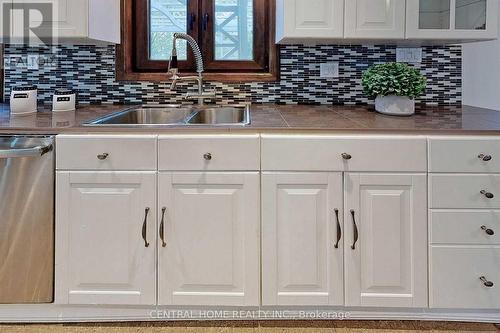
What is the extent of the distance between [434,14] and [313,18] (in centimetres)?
59

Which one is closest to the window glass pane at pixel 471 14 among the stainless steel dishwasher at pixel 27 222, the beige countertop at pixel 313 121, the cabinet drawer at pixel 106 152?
the beige countertop at pixel 313 121

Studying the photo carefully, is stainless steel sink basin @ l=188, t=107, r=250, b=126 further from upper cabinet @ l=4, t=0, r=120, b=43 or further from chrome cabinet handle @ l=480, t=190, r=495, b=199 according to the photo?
chrome cabinet handle @ l=480, t=190, r=495, b=199

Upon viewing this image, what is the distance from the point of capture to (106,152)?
5.20ft

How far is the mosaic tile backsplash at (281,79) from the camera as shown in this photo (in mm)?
2369

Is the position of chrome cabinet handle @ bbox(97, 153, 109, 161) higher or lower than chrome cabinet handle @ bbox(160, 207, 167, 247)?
higher

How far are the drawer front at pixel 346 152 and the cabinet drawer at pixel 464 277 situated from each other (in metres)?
0.36

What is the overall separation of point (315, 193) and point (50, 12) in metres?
1.49

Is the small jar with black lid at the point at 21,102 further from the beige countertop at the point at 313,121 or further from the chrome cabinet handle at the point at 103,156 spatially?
the chrome cabinet handle at the point at 103,156

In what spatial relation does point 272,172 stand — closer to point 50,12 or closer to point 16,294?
point 16,294

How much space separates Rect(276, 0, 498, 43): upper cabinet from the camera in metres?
1.99

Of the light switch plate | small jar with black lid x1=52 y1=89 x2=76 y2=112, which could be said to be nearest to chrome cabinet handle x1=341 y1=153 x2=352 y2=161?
the light switch plate

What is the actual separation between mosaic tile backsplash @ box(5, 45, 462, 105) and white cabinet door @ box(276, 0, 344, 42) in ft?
1.22

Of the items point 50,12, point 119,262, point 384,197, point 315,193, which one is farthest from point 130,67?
point 384,197

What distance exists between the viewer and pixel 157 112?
2.29 m
